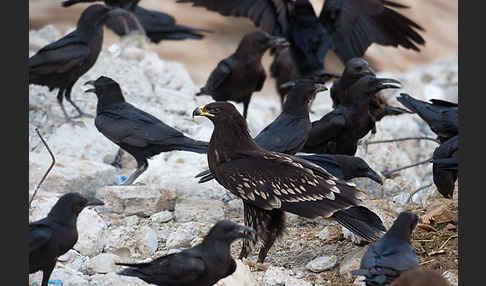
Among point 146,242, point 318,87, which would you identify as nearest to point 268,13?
point 318,87

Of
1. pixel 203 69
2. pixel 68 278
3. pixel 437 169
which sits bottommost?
pixel 203 69

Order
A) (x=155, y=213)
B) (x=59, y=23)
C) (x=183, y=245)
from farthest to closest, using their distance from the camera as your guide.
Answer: (x=59, y=23) < (x=155, y=213) < (x=183, y=245)

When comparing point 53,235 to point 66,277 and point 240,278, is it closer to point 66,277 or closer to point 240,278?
point 66,277

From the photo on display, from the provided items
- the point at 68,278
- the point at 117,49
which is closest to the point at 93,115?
the point at 117,49

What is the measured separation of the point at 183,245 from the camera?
5633 millimetres

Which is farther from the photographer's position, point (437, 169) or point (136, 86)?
point (136, 86)

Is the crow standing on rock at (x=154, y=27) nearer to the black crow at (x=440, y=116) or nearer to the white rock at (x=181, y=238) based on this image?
the black crow at (x=440, y=116)

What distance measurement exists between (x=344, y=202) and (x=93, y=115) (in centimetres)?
415

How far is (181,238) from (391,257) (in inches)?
74.7

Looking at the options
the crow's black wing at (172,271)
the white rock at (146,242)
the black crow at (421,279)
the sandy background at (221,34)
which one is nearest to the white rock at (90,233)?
the white rock at (146,242)

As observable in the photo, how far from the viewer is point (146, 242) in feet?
18.0

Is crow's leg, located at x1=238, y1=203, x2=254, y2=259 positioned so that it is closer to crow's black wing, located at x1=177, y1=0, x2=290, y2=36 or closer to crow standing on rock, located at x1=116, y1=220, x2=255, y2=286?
crow standing on rock, located at x1=116, y1=220, x2=255, y2=286

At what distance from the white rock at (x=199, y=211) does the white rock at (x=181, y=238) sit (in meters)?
0.28

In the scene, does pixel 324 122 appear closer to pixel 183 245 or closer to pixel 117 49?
pixel 183 245
